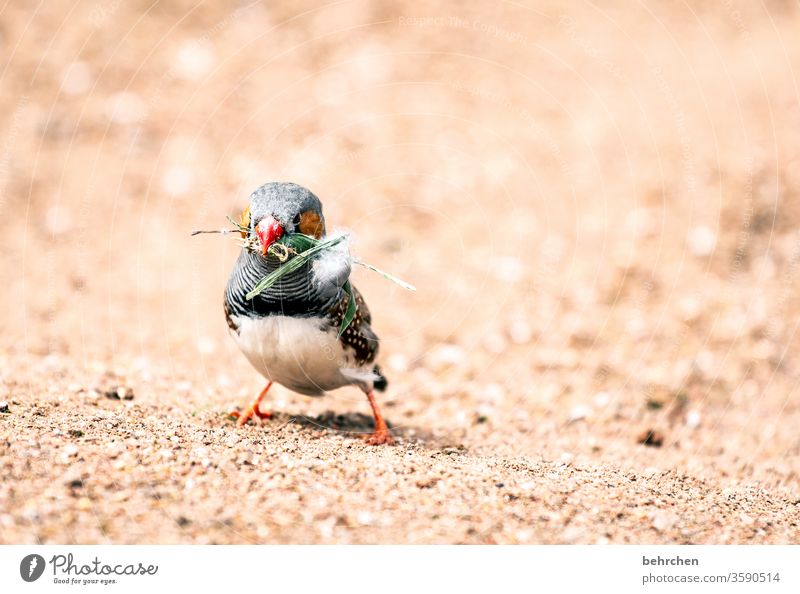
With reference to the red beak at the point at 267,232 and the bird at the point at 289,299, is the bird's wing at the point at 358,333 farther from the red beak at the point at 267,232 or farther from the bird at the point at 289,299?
the red beak at the point at 267,232

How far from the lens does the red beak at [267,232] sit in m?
3.86

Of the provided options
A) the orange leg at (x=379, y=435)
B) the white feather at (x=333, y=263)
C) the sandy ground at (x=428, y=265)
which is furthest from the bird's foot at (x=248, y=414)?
the white feather at (x=333, y=263)

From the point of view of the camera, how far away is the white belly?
13.7ft

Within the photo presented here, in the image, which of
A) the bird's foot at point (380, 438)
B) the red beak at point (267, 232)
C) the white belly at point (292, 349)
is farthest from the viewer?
the bird's foot at point (380, 438)

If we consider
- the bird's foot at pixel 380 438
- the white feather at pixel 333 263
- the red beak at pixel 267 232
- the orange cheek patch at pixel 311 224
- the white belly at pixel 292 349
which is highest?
the orange cheek patch at pixel 311 224

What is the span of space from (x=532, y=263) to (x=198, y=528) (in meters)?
5.49

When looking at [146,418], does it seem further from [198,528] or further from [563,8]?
[563,8]

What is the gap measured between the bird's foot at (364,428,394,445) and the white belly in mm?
531

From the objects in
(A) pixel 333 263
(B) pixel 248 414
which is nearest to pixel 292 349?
(A) pixel 333 263

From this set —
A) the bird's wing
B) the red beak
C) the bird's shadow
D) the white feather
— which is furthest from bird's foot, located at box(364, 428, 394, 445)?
the red beak

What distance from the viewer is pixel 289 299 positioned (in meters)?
4.15

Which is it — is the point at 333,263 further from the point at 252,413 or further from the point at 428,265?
the point at 428,265

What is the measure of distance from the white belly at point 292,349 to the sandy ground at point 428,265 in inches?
16.1
